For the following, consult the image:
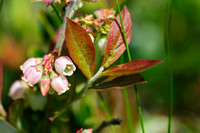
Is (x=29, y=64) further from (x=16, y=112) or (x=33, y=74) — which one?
(x=16, y=112)

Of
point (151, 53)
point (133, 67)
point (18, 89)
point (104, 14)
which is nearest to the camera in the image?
point (133, 67)

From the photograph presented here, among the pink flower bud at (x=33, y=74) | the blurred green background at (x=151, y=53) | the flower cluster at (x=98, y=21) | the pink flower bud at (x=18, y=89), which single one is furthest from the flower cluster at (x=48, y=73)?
the blurred green background at (x=151, y=53)

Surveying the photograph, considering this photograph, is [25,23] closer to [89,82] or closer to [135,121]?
[135,121]

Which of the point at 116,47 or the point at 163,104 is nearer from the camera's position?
the point at 116,47

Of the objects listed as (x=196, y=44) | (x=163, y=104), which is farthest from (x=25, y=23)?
(x=196, y=44)

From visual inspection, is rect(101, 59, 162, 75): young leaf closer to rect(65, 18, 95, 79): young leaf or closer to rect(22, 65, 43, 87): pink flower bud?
rect(65, 18, 95, 79): young leaf

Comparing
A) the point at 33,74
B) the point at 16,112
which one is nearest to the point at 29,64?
the point at 33,74

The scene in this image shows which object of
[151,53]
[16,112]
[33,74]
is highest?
[33,74]
